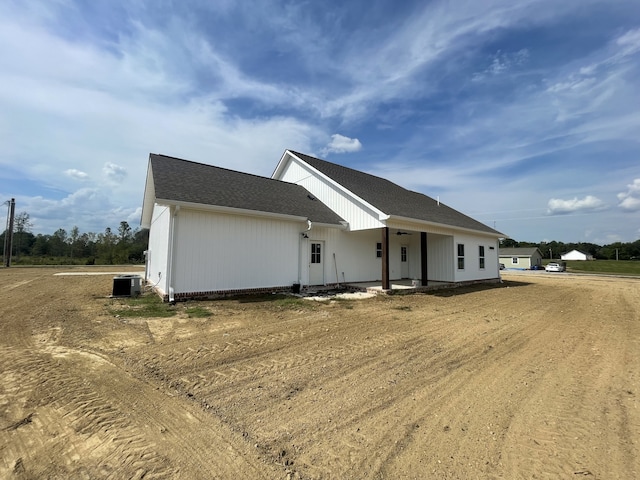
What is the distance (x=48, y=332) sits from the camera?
5.98 m

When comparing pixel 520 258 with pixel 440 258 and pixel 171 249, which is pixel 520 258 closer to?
pixel 440 258

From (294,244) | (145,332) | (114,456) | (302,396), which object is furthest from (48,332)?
(294,244)

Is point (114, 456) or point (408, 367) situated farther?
point (408, 367)

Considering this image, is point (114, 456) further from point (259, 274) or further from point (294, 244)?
point (294, 244)

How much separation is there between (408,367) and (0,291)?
14702 mm

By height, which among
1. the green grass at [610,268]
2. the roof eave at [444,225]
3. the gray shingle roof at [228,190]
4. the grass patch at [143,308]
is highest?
the gray shingle roof at [228,190]

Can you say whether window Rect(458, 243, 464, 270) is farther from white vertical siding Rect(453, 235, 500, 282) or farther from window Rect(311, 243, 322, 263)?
window Rect(311, 243, 322, 263)

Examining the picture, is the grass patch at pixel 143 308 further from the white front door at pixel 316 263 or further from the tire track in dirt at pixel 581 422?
the tire track in dirt at pixel 581 422

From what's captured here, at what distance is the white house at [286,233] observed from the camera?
964 centimetres

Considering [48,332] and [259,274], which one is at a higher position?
[259,274]

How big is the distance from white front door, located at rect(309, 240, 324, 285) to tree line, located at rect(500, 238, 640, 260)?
89.8 metres

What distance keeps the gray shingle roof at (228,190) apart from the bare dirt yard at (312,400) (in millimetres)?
4407

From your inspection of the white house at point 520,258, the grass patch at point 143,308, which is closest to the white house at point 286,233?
the grass patch at point 143,308

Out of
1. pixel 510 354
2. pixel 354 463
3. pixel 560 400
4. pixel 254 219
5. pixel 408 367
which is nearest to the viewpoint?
pixel 354 463
